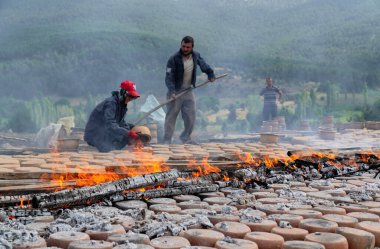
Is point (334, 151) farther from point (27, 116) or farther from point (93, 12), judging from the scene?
point (93, 12)

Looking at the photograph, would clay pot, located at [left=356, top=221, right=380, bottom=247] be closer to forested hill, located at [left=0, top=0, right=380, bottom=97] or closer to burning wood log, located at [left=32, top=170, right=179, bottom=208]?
burning wood log, located at [left=32, top=170, right=179, bottom=208]

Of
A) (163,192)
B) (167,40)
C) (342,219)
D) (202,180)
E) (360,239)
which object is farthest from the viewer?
(167,40)

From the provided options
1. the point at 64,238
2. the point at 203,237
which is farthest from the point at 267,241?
the point at 64,238

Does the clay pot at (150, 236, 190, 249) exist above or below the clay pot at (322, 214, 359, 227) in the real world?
below

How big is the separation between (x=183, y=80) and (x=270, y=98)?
5.94 m

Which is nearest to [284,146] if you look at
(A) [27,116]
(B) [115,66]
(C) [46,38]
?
(A) [27,116]

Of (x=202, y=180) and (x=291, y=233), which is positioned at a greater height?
(x=202, y=180)

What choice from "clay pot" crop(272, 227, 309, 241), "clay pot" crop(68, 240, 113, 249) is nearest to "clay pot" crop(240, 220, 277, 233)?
"clay pot" crop(272, 227, 309, 241)

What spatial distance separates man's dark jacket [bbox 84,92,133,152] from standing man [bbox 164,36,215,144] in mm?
1424

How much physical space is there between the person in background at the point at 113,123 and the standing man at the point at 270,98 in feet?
24.3

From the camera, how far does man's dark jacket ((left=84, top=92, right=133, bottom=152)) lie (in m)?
5.21

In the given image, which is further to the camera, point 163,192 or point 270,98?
point 270,98

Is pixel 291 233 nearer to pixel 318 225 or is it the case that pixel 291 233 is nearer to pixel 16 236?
pixel 318 225

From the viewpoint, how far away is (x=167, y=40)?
3041 centimetres
